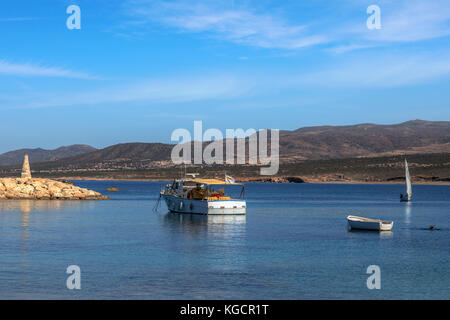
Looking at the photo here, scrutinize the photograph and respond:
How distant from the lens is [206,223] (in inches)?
2500

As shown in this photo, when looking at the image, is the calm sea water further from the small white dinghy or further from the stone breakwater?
the stone breakwater

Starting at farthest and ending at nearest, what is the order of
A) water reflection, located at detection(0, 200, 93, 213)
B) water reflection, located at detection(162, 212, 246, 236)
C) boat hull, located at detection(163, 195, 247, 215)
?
water reflection, located at detection(0, 200, 93, 213)
boat hull, located at detection(163, 195, 247, 215)
water reflection, located at detection(162, 212, 246, 236)

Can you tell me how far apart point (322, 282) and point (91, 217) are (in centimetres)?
4632

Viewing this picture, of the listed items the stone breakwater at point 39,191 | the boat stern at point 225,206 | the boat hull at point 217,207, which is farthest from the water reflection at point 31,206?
the boat stern at point 225,206

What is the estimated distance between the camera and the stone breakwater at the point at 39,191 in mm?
110688

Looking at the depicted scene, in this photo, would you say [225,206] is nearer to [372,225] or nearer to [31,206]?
[372,225]

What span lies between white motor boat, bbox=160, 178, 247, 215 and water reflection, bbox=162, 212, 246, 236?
0.87m

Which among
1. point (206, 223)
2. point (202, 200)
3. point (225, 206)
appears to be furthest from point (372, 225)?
point (202, 200)

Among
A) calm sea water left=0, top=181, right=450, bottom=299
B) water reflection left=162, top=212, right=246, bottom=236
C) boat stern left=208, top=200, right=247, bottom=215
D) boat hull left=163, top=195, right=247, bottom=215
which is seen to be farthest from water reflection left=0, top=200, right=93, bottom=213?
boat stern left=208, top=200, right=247, bottom=215

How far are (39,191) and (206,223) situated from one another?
58.8 metres

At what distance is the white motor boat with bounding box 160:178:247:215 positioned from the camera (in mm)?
71375
